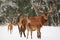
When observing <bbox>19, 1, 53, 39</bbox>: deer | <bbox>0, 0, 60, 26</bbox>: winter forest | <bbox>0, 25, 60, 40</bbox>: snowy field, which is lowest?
<bbox>0, 25, 60, 40</bbox>: snowy field

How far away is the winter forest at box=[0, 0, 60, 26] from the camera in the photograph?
1667mm

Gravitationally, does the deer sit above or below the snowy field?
above

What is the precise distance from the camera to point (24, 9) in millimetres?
1711

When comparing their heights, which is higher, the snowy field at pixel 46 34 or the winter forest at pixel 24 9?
the winter forest at pixel 24 9

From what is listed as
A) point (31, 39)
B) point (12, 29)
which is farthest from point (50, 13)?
point (12, 29)

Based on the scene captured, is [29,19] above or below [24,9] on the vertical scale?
below

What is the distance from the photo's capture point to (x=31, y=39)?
169 cm

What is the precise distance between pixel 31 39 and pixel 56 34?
0.96ft

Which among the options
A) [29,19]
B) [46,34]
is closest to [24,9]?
[29,19]

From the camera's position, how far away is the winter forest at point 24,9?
167 cm

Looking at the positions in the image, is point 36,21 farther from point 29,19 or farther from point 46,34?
point 46,34

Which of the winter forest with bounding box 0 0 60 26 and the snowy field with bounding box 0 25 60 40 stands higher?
the winter forest with bounding box 0 0 60 26

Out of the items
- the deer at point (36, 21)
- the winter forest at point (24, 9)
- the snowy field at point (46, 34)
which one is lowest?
the snowy field at point (46, 34)

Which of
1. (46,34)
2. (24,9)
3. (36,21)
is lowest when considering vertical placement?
(46,34)
